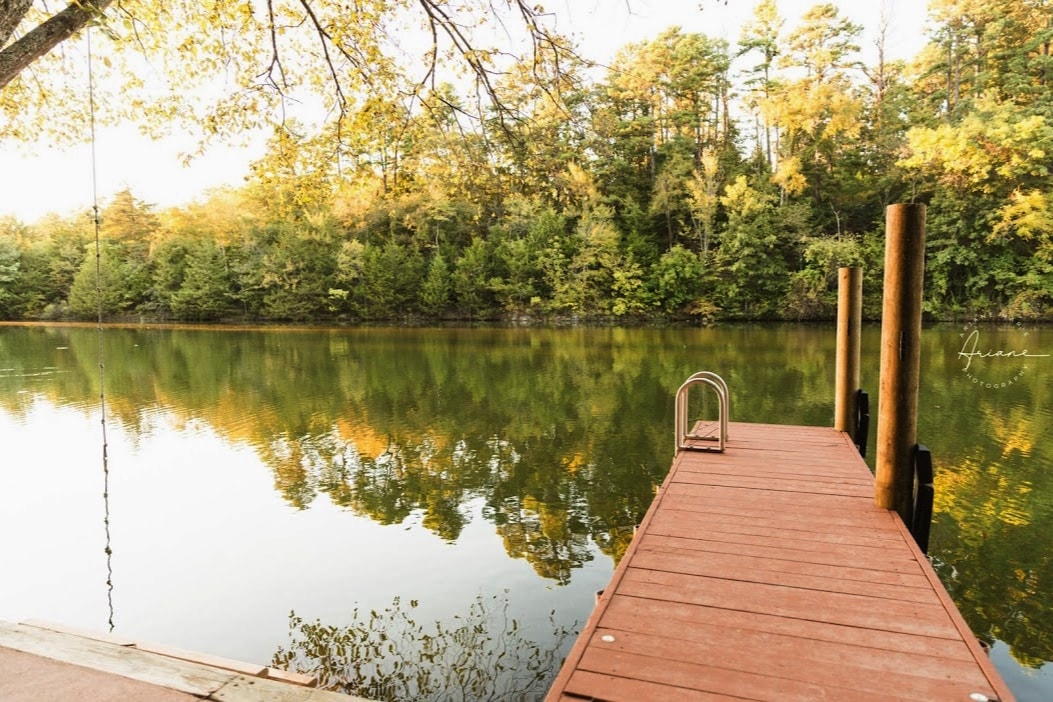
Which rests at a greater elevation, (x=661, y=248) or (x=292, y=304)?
(x=661, y=248)

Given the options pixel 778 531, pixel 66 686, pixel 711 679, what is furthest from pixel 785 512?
pixel 66 686

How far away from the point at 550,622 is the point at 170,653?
2.71m

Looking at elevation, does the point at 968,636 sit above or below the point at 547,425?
above

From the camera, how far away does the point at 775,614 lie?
285 centimetres

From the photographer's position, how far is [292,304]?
38.0m

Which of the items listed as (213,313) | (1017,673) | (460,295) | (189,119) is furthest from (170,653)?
(213,313)

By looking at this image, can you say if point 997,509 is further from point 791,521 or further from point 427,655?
point 427,655

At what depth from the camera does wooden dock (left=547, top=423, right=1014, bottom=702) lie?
91.4 inches

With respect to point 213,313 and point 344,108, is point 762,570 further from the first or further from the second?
point 213,313

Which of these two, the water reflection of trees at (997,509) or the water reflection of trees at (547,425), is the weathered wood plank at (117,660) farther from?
the water reflection of trees at (997,509)

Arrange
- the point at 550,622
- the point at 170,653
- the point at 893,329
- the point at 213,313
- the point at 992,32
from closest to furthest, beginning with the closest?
the point at 170,653 → the point at 893,329 → the point at 550,622 → the point at 992,32 → the point at 213,313

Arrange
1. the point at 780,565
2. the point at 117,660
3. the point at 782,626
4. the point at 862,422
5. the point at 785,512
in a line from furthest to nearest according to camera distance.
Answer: the point at 862,422, the point at 785,512, the point at 780,565, the point at 782,626, the point at 117,660

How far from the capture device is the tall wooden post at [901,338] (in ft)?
12.6

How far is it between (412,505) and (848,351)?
16.1ft
